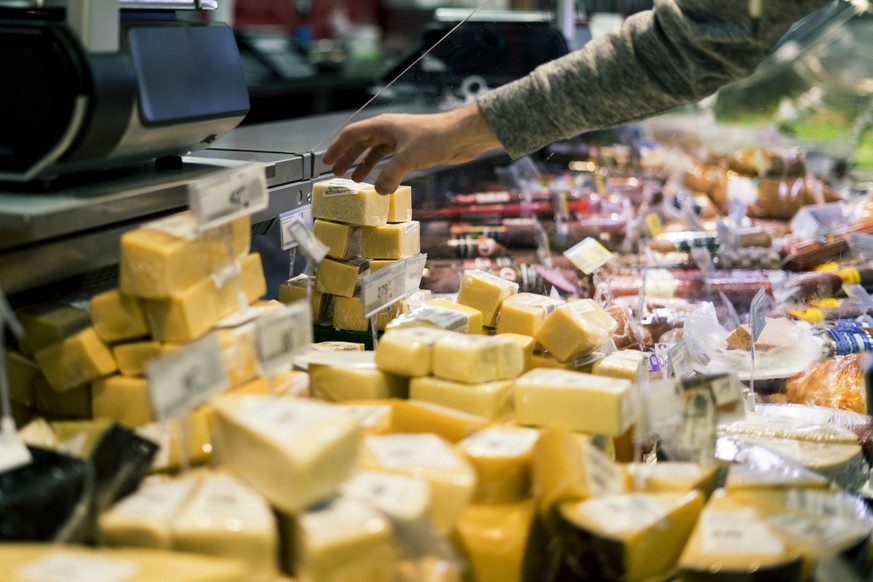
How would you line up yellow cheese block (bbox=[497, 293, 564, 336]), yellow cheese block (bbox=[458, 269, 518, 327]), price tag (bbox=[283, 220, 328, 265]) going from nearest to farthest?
price tag (bbox=[283, 220, 328, 265]), yellow cheese block (bbox=[497, 293, 564, 336]), yellow cheese block (bbox=[458, 269, 518, 327])

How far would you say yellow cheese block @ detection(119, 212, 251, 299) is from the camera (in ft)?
4.81

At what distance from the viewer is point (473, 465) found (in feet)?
4.67

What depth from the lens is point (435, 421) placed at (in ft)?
5.12

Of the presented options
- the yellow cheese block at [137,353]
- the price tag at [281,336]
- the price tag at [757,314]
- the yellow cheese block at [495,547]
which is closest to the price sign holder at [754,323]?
the price tag at [757,314]

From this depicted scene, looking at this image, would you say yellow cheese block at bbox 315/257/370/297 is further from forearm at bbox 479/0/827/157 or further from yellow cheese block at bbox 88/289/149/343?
yellow cheese block at bbox 88/289/149/343

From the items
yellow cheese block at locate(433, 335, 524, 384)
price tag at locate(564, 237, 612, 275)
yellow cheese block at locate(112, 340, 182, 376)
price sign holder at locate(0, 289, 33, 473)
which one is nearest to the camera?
price sign holder at locate(0, 289, 33, 473)

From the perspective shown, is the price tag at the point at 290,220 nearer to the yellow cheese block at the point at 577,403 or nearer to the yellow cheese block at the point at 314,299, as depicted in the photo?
the yellow cheese block at the point at 314,299

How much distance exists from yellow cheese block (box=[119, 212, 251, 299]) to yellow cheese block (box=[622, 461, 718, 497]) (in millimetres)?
796

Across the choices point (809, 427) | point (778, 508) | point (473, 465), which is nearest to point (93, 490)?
point (473, 465)

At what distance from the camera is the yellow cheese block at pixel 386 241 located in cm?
222

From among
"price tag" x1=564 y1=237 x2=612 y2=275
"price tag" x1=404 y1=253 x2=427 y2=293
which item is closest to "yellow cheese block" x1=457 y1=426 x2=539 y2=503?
"price tag" x1=404 y1=253 x2=427 y2=293

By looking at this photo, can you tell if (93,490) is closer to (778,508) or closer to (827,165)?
(778,508)

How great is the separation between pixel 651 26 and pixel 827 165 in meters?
2.83

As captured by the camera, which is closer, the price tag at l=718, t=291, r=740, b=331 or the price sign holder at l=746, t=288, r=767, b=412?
the price sign holder at l=746, t=288, r=767, b=412
